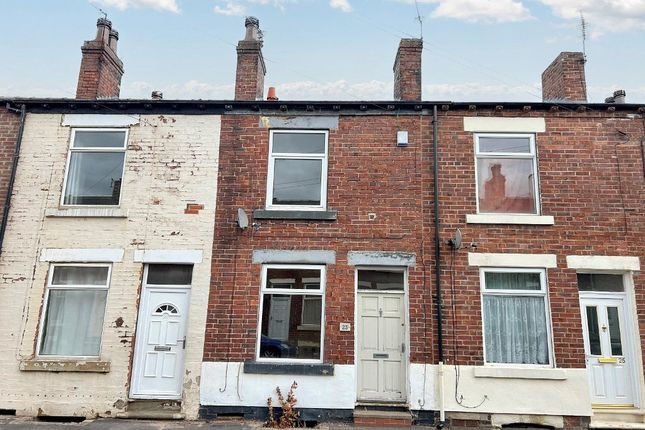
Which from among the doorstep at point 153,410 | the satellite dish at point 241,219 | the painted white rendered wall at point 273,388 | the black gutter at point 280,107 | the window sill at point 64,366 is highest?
the black gutter at point 280,107

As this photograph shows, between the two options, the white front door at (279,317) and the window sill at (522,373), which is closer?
the window sill at (522,373)

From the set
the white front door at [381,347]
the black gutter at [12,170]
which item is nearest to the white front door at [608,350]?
the white front door at [381,347]

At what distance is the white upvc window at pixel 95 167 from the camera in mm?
9609

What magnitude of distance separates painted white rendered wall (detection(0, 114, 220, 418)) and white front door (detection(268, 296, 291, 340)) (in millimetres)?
1260

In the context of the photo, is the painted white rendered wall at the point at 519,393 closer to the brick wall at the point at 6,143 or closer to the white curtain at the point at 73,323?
the white curtain at the point at 73,323

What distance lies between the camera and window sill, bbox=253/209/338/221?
914 cm

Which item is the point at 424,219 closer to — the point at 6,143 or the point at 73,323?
the point at 73,323

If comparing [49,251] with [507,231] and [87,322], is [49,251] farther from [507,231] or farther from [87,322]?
[507,231]

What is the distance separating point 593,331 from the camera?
8711 mm

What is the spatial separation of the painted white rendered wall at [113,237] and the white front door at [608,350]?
710 cm

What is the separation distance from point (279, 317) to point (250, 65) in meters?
5.52

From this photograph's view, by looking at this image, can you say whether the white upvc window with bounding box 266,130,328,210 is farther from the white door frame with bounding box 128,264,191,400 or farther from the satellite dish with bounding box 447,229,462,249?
the satellite dish with bounding box 447,229,462,249

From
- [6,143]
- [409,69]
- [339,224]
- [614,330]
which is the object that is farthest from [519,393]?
[6,143]

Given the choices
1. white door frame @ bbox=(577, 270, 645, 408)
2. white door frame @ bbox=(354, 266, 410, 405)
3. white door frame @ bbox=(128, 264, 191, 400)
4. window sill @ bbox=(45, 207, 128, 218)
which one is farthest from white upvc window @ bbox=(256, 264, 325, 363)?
white door frame @ bbox=(577, 270, 645, 408)
